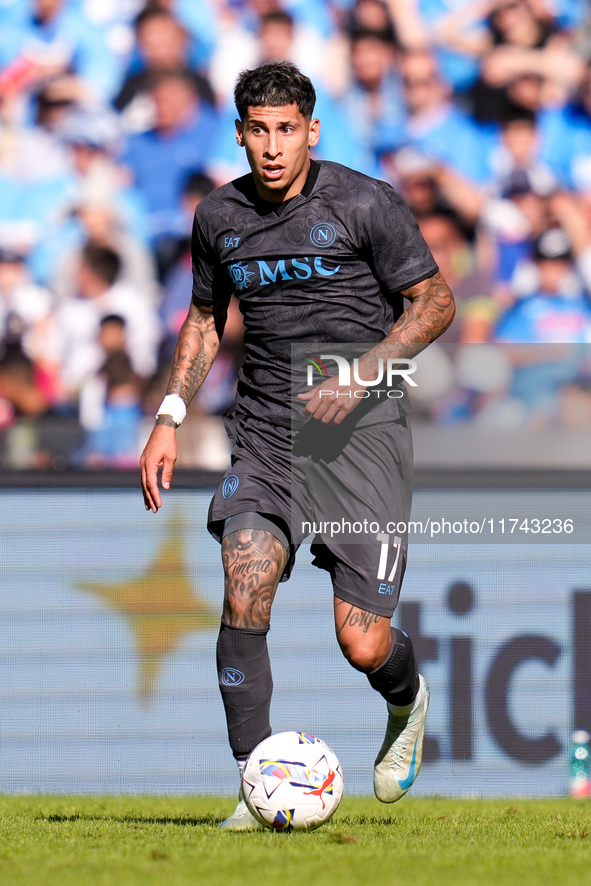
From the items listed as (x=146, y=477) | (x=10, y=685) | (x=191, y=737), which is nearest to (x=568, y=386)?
(x=191, y=737)

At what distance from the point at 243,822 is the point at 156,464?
1.13 m

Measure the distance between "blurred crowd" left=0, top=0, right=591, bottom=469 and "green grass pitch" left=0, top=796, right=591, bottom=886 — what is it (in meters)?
3.76

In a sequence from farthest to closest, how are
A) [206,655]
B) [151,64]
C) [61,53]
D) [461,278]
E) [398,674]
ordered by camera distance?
[61,53] → [151,64] → [461,278] → [206,655] → [398,674]

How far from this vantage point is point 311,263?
155 inches

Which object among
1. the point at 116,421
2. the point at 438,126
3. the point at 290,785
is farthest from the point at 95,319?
the point at 290,785

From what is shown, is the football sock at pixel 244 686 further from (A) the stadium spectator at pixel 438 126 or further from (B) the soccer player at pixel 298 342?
(A) the stadium spectator at pixel 438 126

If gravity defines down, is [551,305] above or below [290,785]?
above

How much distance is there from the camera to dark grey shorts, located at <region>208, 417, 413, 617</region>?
389cm

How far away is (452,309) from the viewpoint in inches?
157

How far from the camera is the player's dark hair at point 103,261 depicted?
8.30 metres

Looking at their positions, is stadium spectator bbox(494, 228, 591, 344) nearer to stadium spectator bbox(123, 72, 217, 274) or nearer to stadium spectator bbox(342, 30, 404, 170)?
stadium spectator bbox(342, 30, 404, 170)

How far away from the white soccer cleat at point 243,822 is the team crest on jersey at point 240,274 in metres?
1.63

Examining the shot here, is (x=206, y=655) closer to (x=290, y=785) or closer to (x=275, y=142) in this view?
(x=290, y=785)

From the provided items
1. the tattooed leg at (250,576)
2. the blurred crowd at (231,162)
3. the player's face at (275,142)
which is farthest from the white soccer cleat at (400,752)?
the blurred crowd at (231,162)
